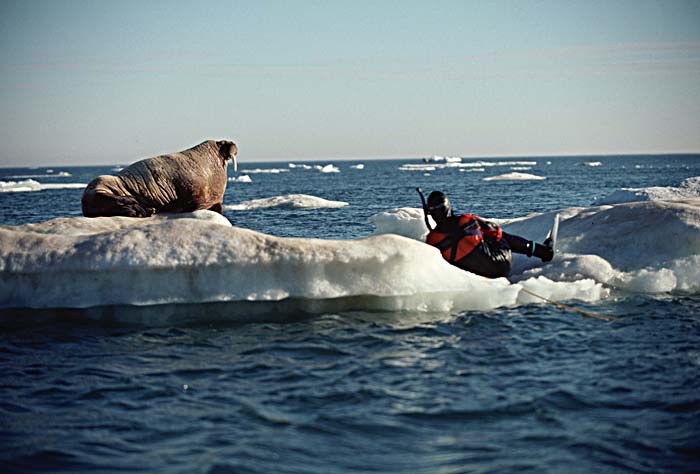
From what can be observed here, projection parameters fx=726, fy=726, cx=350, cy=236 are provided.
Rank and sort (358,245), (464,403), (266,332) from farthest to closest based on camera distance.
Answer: (358,245), (266,332), (464,403)

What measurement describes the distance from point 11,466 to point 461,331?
443 cm

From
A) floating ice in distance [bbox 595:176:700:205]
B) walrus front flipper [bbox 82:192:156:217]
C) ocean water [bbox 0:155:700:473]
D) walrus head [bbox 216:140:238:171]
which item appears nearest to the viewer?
ocean water [bbox 0:155:700:473]

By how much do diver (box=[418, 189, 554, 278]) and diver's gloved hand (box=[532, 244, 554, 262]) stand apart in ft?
1.74

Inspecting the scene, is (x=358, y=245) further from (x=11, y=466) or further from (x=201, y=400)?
(x=11, y=466)

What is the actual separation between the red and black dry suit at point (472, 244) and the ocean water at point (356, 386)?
0.93 meters

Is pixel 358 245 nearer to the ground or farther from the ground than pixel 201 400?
farther from the ground

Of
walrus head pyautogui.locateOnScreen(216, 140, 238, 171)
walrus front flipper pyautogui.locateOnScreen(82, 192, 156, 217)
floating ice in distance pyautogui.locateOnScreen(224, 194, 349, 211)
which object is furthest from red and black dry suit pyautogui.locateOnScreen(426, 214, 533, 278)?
floating ice in distance pyautogui.locateOnScreen(224, 194, 349, 211)

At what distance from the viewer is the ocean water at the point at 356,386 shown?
4688mm

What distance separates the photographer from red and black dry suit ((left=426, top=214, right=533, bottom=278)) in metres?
9.25

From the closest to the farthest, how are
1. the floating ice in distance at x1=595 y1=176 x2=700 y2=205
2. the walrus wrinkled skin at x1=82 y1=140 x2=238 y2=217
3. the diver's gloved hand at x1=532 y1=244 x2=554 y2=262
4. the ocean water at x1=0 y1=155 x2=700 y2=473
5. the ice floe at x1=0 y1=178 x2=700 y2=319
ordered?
the ocean water at x1=0 y1=155 x2=700 y2=473
the ice floe at x1=0 y1=178 x2=700 y2=319
the diver's gloved hand at x1=532 y1=244 x2=554 y2=262
the walrus wrinkled skin at x1=82 y1=140 x2=238 y2=217
the floating ice in distance at x1=595 y1=176 x2=700 y2=205

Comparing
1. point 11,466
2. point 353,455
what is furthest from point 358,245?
point 11,466

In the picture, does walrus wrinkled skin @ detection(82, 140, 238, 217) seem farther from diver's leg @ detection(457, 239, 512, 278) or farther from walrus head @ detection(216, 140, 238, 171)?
diver's leg @ detection(457, 239, 512, 278)

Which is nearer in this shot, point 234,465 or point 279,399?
point 234,465

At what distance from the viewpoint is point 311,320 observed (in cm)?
793
